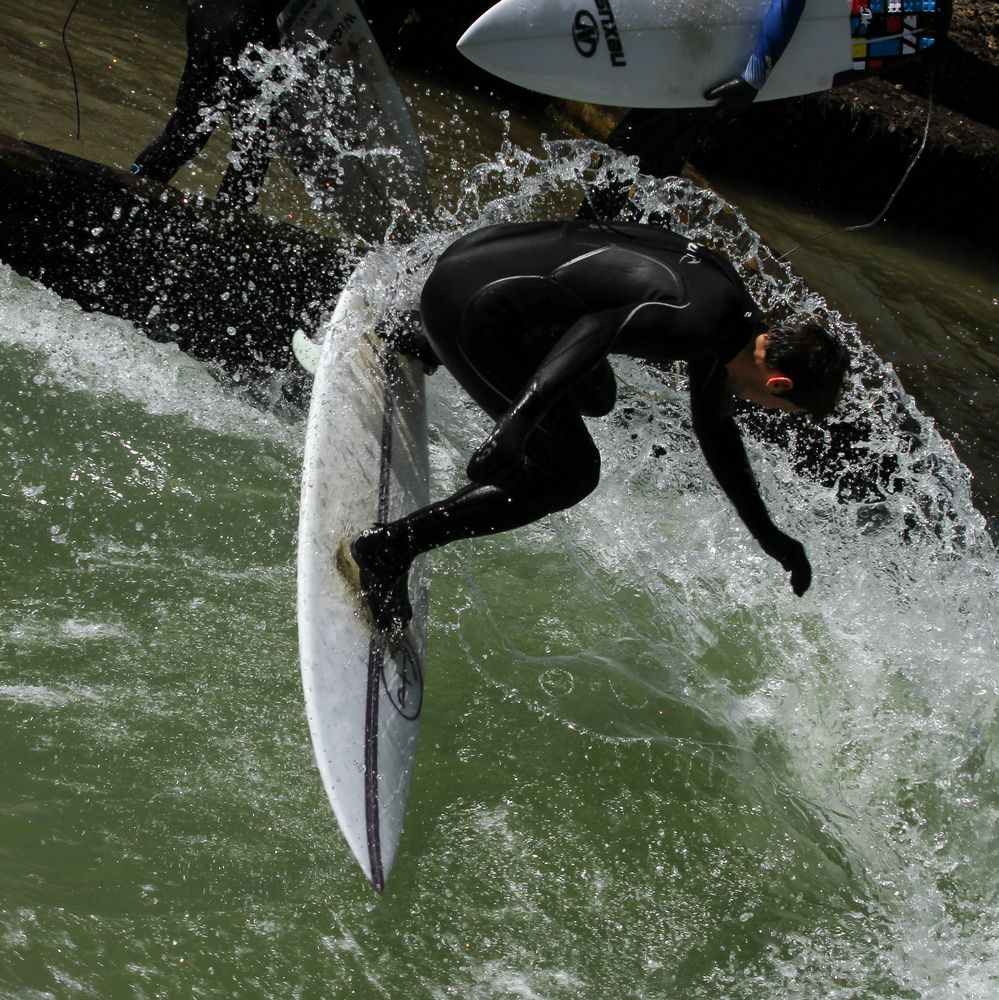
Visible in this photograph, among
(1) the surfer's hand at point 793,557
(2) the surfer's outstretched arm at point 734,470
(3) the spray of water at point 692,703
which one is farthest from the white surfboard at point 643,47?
(1) the surfer's hand at point 793,557

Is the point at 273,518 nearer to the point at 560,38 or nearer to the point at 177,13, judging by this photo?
the point at 560,38

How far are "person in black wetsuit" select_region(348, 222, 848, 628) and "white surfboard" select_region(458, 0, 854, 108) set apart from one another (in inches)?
96.7

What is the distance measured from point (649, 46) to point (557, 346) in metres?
3.18

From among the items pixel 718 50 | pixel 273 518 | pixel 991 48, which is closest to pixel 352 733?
pixel 273 518

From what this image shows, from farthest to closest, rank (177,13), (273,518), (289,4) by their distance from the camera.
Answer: (177,13) → (289,4) → (273,518)

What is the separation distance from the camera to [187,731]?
319 centimetres

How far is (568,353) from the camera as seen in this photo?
2.84m

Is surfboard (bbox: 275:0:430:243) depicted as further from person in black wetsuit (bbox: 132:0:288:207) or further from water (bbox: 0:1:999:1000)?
water (bbox: 0:1:999:1000)

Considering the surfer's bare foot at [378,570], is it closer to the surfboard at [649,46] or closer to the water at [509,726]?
the water at [509,726]

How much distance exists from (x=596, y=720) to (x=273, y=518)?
135 cm

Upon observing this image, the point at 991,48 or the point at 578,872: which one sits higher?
the point at 991,48

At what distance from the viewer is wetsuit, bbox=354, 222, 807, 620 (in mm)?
2871

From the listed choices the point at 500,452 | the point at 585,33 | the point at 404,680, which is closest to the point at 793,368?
the point at 500,452

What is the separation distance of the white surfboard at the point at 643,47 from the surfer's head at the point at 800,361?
2.85 m
